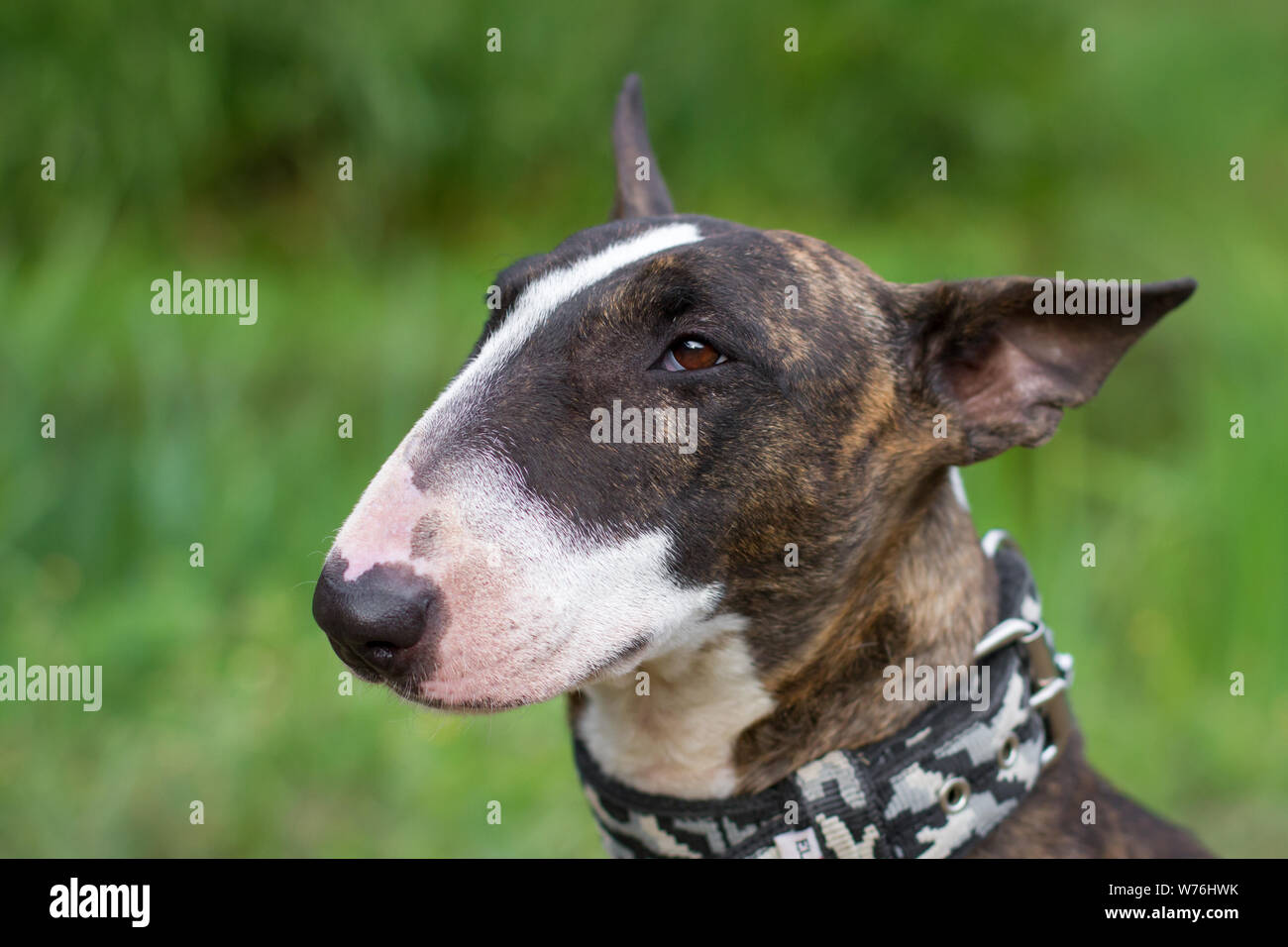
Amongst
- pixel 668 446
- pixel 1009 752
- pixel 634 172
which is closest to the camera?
pixel 668 446

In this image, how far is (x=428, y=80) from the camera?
267 inches

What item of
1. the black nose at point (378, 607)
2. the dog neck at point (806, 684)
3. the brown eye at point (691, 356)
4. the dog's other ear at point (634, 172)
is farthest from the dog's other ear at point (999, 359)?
the black nose at point (378, 607)

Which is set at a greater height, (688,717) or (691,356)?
(691,356)

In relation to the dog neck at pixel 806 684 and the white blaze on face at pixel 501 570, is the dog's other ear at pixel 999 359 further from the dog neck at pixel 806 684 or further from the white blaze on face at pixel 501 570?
the white blaze on face at pixel 501 570

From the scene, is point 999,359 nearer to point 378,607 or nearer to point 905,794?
point 905,794

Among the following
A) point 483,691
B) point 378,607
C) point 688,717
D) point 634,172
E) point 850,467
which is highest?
point 634,172

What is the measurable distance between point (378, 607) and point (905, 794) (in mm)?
986

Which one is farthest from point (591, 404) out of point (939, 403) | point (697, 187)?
point (697, 187)

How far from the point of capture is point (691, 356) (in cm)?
214

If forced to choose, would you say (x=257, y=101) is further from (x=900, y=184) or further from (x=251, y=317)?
(x=900, y=184)

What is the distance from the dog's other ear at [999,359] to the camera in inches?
91.3

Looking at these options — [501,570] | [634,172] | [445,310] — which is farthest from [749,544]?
[445,310]

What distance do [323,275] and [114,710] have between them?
3.26 meters

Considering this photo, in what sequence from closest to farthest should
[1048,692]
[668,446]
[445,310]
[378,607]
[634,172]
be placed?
[378,607] → [668,446] → [1048,692] → [634,172] → [445,310]
